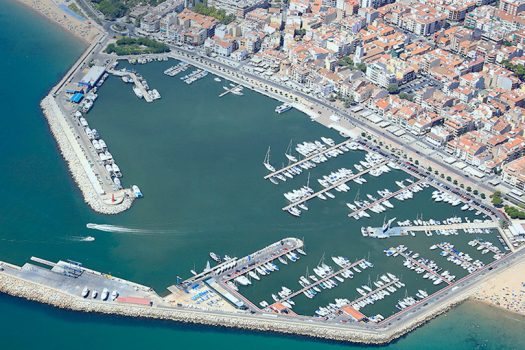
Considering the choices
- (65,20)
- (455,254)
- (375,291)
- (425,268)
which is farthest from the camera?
(65,20)

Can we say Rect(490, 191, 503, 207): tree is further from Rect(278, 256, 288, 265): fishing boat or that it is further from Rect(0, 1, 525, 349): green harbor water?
Rect(278, 256, 288, 265): fishing boat

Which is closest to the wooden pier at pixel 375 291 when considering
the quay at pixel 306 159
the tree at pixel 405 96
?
the quay at pixel 306 159

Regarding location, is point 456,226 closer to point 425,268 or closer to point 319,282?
point 425,268

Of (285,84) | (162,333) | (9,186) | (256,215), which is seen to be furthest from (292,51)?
(162,333)

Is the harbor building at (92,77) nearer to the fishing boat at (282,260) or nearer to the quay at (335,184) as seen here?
the quay at (335,184)

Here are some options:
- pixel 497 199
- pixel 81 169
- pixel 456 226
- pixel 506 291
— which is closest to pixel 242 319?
pixel 506 291

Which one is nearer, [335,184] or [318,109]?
[335,184]
